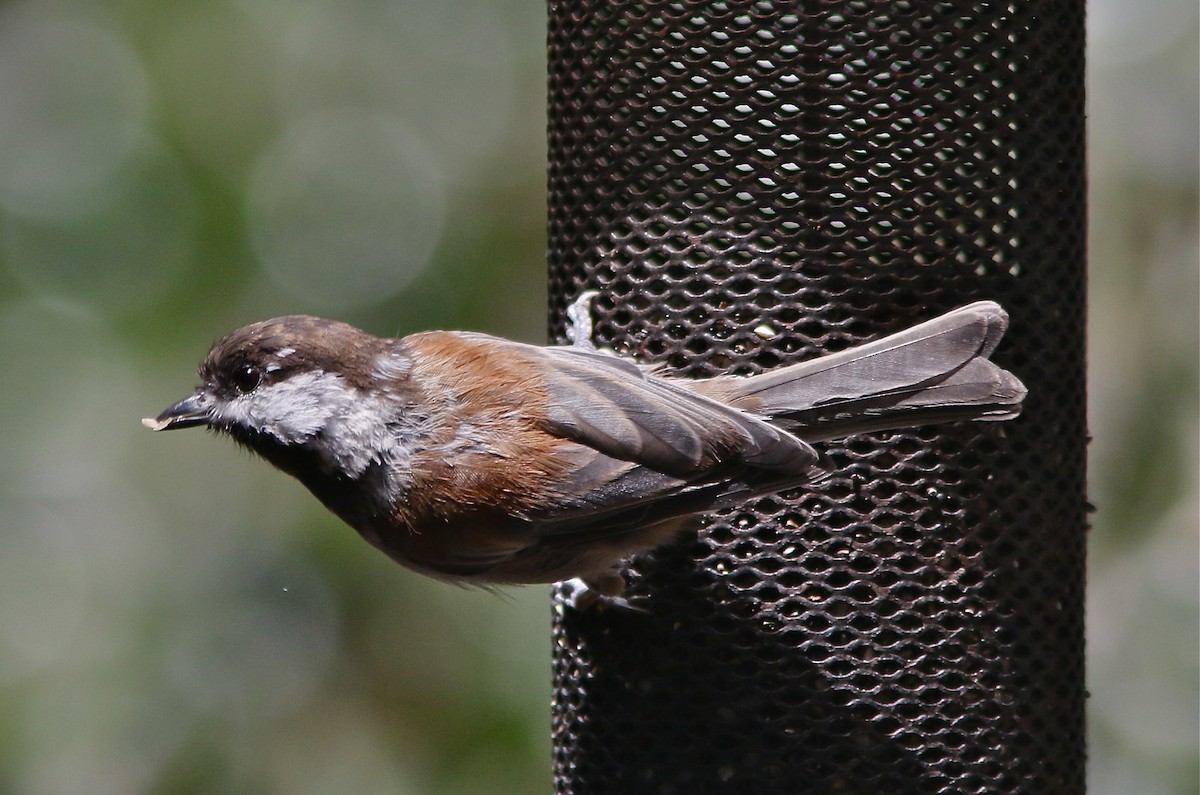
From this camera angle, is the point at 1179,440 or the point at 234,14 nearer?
the point at 1179,440

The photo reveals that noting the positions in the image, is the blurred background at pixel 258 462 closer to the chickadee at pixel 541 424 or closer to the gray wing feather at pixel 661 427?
the chickadee at pixel 541 424

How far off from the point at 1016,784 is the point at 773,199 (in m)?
1.82

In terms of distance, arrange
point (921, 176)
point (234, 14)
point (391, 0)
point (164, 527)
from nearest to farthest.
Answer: point (921, 176) < point (164, 527) < point (234, 14) < point (391, 0)

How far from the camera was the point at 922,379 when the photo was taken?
350 centimetres

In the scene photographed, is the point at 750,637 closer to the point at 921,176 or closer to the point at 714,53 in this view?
the point at 921,176

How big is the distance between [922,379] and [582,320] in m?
1.11

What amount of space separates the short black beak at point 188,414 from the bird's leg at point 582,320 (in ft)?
3.61

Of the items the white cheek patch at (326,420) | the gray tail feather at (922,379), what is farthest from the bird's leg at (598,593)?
the gray tail feather at (922,379)

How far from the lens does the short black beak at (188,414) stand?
12.8 feet

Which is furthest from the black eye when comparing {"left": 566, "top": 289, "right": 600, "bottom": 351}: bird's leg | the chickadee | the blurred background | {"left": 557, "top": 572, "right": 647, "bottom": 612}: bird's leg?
the blurred background

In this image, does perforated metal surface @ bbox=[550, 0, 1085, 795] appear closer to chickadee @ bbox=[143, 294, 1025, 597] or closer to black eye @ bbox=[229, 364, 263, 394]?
chickadee @ bbox=[143, 294, 1025, 597]

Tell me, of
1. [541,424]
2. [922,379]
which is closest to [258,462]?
[541,424]

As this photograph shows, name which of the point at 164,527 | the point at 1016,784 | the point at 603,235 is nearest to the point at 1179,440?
the point at 1016,784

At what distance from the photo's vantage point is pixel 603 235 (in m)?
4.14
